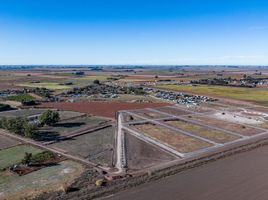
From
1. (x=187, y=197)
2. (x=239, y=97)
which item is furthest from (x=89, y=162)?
(x=239, y=97)

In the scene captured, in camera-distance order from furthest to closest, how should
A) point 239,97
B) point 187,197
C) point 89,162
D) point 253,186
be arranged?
point 239,97, point 89,162, point 253,186, point 187,197

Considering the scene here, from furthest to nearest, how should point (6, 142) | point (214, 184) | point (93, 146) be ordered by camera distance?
point (6, 142), point (93, 146), point (214, 184)

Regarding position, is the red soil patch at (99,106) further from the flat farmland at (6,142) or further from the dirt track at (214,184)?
the dirt track at (214,184)

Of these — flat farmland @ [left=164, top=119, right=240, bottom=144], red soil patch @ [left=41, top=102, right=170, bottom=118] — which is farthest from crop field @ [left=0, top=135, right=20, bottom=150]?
flat farmland @ [left=164, top=119, right=240, bottom=144]

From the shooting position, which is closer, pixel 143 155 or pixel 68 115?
pixel 143 155

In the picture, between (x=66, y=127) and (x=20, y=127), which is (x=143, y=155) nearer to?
(x=66, y=127)

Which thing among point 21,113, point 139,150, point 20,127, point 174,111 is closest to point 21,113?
point 21,113

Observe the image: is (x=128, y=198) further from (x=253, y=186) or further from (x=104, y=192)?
(x=253, y=186)
